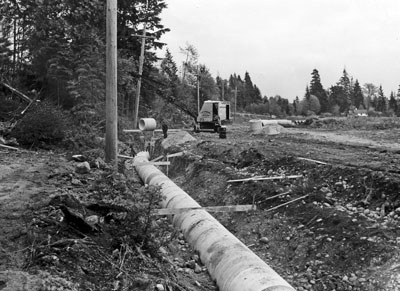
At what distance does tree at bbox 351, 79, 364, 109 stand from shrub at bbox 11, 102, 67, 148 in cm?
8746

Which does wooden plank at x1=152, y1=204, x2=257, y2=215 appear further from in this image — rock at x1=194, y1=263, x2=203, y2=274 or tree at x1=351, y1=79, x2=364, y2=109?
tree at x1=351, y1=79, x2=364, y2=109

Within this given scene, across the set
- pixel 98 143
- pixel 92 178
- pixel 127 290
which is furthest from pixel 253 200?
pixel 98 143

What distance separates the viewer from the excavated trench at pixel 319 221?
5180mm

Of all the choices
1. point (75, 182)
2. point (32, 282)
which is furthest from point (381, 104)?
point (32, 282)

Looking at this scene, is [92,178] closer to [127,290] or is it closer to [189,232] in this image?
[189,232]

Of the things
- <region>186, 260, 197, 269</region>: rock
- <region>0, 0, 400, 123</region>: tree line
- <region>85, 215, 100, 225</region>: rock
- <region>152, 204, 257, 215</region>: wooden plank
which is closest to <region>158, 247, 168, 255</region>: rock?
<region>186, 260, 197, 269</region>: rock

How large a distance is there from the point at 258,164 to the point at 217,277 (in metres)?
5.91

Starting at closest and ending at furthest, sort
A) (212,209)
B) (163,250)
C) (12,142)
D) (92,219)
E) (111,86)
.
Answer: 1. (92,219)
2. (163,250)
3. (212,209)
4. (111,86)
5. (12,142)

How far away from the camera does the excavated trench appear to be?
204 inches

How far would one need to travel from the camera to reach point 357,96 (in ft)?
308

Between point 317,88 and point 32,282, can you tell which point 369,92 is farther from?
point 32,282

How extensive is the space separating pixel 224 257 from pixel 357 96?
96.5 metres

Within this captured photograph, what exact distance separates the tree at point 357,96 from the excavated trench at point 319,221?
88.3 m

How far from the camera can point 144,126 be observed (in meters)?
18.6
